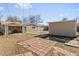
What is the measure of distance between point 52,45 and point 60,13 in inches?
25.6

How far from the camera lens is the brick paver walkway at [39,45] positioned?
3025mm

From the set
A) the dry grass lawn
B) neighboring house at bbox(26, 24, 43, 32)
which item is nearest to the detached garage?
neighboring house at bbox(26, 24, 43, 32)

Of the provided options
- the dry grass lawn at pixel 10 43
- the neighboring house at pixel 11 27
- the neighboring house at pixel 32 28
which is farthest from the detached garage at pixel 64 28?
the neighboring house at pixel 11 27

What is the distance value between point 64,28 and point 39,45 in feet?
1.97

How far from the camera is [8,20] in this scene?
3.10m

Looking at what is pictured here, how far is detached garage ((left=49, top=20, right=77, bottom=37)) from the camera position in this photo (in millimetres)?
3043

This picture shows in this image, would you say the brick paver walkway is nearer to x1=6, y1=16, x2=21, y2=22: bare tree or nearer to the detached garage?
the detached garage

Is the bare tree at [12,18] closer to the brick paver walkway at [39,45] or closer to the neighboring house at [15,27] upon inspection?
the neighboring house at [15,27]

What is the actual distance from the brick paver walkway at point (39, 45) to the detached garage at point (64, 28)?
0.76 ft

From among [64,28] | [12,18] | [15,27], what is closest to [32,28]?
[15,27]

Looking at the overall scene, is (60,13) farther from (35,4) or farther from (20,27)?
(20,27)

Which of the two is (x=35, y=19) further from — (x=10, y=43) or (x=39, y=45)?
(x=10, y=43)

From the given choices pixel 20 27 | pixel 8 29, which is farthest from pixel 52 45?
pixel 8 29

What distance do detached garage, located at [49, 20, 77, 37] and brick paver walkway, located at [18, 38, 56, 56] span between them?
9.1 inches
